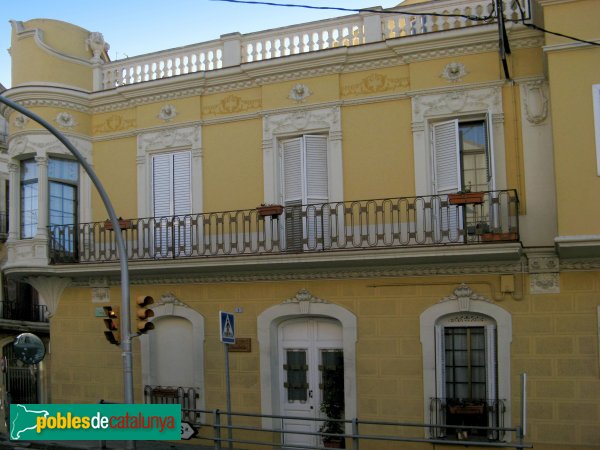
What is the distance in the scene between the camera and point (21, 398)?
88.8 ft

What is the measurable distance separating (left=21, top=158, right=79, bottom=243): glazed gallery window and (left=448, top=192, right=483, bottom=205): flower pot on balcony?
8990 mm

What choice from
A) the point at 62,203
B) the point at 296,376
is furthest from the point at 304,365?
the point at 62,203

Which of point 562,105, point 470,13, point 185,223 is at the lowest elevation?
point 185,223

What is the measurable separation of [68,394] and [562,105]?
1248cm

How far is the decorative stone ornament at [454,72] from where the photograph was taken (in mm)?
14289

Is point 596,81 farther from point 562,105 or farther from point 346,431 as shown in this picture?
point 346,431

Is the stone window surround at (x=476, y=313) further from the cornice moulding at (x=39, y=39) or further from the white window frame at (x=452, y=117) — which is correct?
the cornice moulding at (x=39, y=39)

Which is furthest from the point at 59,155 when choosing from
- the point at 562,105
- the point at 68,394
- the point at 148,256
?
the point at 562,105

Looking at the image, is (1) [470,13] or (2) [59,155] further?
(2) [59,155]

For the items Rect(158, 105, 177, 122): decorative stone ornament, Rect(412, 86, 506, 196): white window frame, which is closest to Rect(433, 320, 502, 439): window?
Rect(412, 86, 506, 196): white window frame

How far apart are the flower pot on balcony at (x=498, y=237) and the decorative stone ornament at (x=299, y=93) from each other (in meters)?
4.86

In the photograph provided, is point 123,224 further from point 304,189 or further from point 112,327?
point 304,189

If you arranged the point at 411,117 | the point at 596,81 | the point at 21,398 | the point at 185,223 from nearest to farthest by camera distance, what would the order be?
the point at 596,81, the point at 411,117, the point at 185,223, the point at 21,398

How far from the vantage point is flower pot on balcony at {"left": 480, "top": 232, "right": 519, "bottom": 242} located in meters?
13.0
